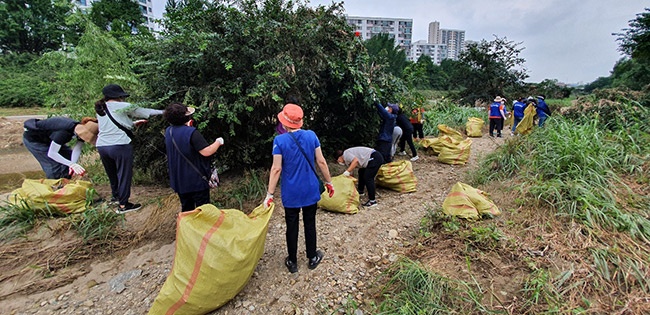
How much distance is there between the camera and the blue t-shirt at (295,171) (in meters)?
2.26

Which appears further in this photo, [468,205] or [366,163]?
[366,163]

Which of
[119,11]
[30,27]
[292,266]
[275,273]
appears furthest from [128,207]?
[119,11]

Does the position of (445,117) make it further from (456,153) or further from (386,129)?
(386,129)

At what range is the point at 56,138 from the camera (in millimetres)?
3410

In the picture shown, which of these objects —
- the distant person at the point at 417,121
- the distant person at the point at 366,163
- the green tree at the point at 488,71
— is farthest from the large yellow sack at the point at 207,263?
the green tree at the point at 488,71

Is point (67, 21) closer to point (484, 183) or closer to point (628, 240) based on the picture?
point (484, 183)

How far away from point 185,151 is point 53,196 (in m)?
2.02

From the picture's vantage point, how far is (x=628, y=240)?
233cm

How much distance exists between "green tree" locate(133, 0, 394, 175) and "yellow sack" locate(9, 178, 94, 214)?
4.70ft

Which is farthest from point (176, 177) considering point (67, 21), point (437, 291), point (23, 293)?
point (67, 21)

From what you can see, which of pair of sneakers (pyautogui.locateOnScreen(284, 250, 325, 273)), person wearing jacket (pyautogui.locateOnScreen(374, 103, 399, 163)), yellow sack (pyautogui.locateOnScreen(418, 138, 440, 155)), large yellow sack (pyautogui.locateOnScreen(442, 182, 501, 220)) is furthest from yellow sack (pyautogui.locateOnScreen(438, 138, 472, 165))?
pair of sneakers (pyautogui.locateOnScreen(284, 250, 325, 273))

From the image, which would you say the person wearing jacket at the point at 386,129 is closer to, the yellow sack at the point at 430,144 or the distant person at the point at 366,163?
the distant person at the point at 366,163

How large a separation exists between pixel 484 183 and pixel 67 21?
6714 millimetres

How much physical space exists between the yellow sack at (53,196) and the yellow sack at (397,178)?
145 inches
